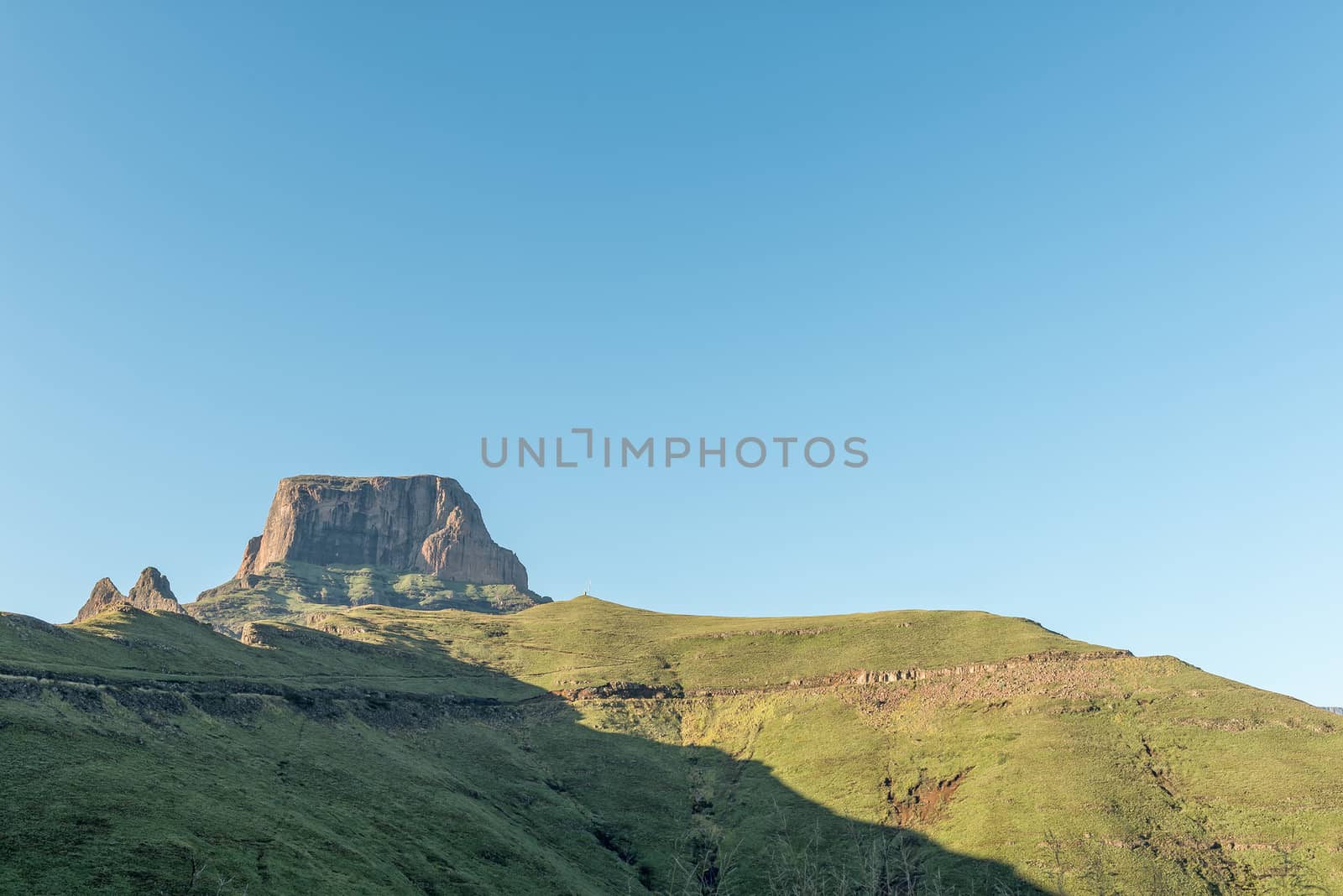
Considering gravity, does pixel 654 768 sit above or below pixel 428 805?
above

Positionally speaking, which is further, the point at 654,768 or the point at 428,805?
the point at 654,768

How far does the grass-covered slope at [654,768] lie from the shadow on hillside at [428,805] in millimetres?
378

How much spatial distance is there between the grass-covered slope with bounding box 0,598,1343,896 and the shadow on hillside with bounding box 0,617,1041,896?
378mm

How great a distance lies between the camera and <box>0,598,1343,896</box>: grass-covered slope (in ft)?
248

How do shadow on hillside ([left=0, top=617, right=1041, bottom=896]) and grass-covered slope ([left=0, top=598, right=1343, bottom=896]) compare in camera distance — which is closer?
shadow on hillside ([left=0, top=617, right=1041, bottom=896])

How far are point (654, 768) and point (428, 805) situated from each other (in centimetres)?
4511

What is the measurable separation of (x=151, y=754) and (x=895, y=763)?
317ft

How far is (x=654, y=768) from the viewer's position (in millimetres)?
138500

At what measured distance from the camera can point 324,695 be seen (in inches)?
4995

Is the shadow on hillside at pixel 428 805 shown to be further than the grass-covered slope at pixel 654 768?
No

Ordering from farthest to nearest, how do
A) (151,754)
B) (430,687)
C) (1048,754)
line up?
(430,687), (1048,754), (151,754)

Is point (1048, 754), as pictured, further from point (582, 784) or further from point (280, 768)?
point (280, 768)

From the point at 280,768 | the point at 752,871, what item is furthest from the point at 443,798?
the point at 752,871

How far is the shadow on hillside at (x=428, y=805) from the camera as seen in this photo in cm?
6806
